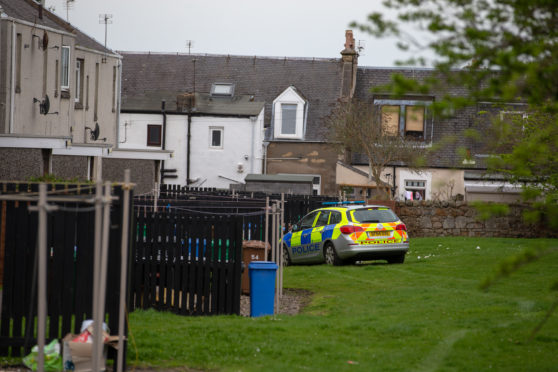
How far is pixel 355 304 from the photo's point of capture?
16750mm

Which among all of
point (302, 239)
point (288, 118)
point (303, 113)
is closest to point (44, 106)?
point (302, 239)

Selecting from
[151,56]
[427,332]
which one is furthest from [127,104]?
[427,332]

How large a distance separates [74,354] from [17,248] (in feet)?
4.89

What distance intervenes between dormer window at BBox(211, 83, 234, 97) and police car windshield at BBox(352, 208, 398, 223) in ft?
92.3

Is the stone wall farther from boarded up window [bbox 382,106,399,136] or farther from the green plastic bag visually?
the green plastic bag

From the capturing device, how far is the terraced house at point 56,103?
24141 mm

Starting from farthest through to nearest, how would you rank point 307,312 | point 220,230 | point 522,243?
point 522,243
point 307,312
point 220,230

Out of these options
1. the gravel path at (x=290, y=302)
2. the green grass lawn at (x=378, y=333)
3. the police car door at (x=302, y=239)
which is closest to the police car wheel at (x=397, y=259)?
the police car door at (x=302, y=239)

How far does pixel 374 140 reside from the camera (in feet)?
152

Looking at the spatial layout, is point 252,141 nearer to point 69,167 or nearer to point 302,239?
point 69,167

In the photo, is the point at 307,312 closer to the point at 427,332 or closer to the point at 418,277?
the point at 427,332

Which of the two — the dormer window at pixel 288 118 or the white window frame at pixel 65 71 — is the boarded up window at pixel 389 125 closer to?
the dormer window at pixel 288 118

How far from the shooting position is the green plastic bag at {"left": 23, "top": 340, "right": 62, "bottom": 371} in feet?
32.6

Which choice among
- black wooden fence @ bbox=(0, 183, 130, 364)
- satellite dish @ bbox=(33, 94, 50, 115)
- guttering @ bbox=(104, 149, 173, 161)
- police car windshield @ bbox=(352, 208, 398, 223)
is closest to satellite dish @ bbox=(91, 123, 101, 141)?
guttering @ bbox=(104, 149, 173, 161)
